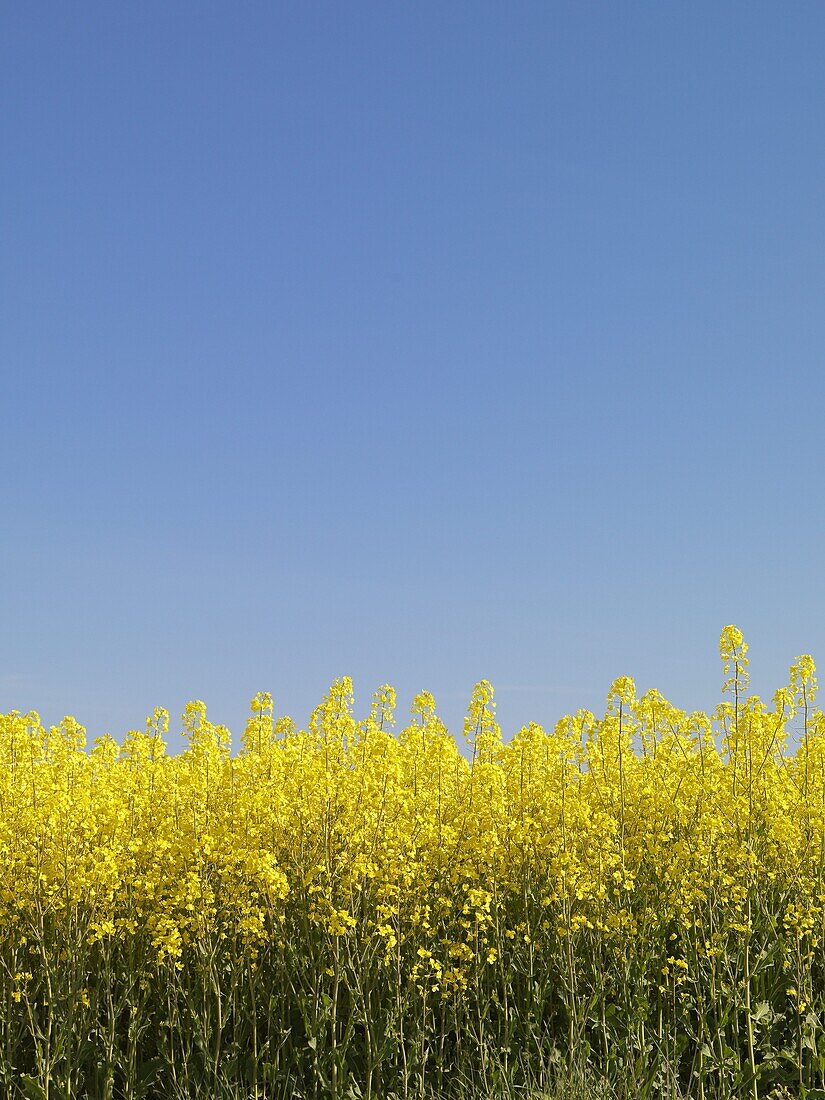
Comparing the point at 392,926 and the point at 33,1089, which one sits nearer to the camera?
the point at 33,1089

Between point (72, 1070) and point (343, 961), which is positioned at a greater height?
point (343, 961)

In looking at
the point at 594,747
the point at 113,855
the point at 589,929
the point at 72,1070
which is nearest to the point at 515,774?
the point at 594,747

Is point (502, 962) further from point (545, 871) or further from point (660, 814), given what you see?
point (660, 814)

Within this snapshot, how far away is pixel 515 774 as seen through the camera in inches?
385

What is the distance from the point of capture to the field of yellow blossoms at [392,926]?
741cm

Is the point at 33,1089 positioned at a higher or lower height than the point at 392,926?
lower

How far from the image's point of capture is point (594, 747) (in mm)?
9805

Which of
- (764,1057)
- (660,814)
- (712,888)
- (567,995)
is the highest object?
(660,814)

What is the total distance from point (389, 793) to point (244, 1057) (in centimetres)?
212

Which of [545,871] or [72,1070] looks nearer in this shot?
[72,1070]

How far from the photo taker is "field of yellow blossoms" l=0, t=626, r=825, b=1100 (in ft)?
24.3

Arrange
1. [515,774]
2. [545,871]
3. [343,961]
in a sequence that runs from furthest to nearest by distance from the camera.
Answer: [515,774] < [545,871] < [343,961]

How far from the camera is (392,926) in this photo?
8133mm

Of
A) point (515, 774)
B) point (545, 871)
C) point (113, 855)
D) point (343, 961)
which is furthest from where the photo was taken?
point (515, 774)
